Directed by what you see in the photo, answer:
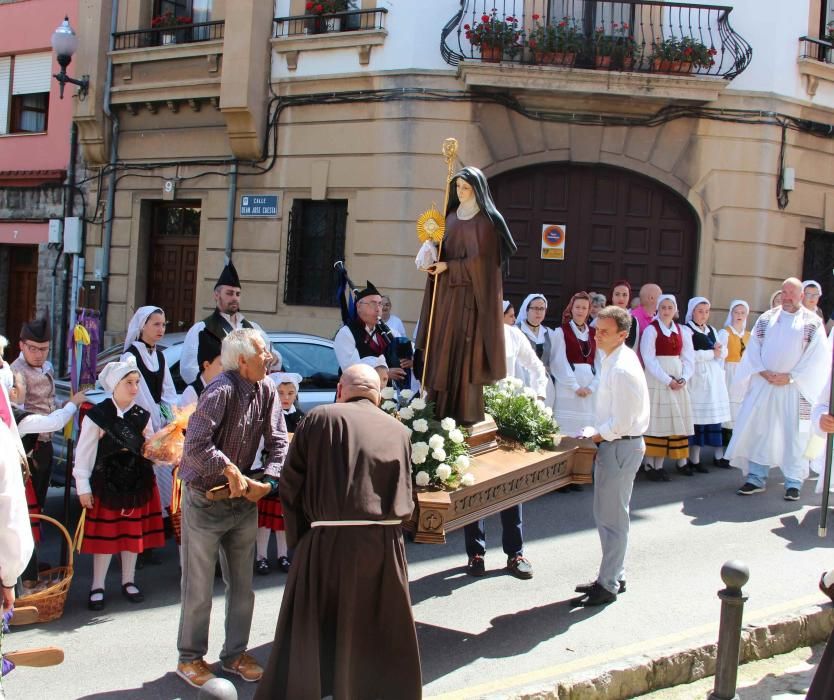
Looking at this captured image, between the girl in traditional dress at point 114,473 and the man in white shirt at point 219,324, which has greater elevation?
the man in white shirt at point 219,324

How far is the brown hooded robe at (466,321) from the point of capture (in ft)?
18.8

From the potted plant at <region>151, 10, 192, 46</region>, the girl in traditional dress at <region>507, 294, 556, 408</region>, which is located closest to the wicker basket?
the girl in traditional dress at <region>507, 294, 556, 408</region>

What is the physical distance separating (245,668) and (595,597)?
2430 mm

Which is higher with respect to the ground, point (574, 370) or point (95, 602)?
point (574, 370)

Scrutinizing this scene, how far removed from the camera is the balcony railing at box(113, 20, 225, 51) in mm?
15547

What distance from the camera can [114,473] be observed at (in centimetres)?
605

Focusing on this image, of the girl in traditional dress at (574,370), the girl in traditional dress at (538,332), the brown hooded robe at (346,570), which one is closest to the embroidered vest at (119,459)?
the brown hooded robe at (346,570)

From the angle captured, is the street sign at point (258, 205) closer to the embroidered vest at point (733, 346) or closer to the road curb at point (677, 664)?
the embroidered vest at point (733, 346)

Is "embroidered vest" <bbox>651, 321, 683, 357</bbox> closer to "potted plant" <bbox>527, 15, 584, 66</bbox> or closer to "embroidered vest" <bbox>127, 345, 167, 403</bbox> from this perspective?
"potted plant" <bbox>527, 15, 584, 66</bbox>

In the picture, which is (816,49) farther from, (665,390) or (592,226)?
(665,390)

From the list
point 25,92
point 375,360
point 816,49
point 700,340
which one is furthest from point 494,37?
point 25,92

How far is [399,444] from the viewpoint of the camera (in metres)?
4.36

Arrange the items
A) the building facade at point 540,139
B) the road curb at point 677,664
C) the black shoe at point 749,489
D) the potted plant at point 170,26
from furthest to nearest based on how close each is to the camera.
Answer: the potted plant at point 170,26
the building facade at point 540,139
the black shoe at point 749,489
the road curb at point 677,664

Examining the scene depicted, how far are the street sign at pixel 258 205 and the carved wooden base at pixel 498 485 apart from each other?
9.51 metres
